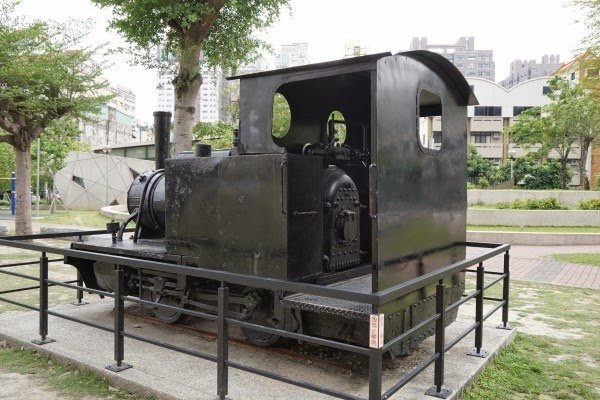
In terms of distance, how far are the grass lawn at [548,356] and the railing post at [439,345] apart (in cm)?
32

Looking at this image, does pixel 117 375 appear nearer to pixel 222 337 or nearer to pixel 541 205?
pixel 222 337

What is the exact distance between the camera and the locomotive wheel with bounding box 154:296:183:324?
5.55 m

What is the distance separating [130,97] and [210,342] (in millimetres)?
128602

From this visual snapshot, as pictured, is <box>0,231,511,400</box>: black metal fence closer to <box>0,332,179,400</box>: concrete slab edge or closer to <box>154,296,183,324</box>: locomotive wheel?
<box>0,332,179,400</box>: concrete slab edge

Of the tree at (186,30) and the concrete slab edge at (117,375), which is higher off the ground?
the tree at (186,30)

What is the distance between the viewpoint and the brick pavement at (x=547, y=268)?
9.98m

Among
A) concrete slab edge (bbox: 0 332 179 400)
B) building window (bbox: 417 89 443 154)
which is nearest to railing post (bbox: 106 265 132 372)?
concrete slab edge (bbox: 0 332 179 400)

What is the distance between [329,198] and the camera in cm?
453

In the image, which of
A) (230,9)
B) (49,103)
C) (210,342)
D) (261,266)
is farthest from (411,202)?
(49,103)

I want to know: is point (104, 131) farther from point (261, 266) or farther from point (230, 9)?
point (261, 266)

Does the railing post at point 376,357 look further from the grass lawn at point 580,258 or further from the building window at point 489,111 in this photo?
the building window at point 489,111

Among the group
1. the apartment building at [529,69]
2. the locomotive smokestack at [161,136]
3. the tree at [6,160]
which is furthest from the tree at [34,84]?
the apartment building at [529,69]

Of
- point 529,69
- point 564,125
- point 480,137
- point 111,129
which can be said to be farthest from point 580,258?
point 529,69

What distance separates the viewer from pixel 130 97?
409 ft
